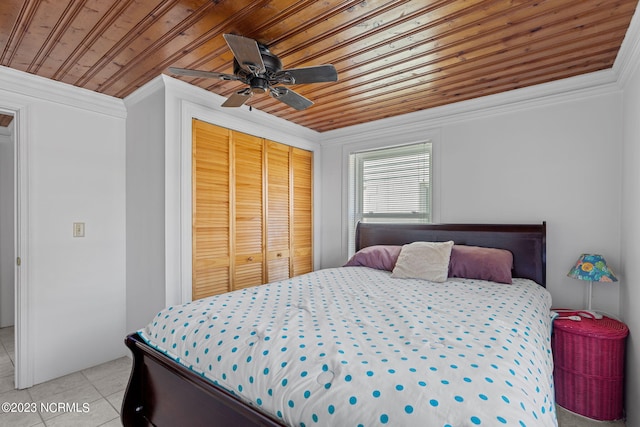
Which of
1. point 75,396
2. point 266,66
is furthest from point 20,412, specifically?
point 266,66

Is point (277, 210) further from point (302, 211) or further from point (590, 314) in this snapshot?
point (590, 314)

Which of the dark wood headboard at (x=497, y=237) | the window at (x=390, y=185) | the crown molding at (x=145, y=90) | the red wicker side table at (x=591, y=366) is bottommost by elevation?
the red wicker side table at (x=591, y=366)

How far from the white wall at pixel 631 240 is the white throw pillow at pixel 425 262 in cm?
110

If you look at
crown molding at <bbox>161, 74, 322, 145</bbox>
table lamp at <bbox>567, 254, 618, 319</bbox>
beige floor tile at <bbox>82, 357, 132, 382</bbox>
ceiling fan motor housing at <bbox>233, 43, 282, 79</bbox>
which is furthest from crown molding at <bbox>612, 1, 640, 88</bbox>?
beige floor tile at <bbox>82, 357, 132, 382</bbox>

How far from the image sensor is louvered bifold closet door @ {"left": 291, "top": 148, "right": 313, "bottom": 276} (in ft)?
12.4

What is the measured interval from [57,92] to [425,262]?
3.32 m

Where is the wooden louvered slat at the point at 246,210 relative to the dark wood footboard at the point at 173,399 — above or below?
above

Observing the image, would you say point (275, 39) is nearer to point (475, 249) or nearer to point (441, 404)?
point (441, 404)

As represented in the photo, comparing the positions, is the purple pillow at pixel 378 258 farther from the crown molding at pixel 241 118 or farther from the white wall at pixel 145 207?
the white wall at pixel 145 207

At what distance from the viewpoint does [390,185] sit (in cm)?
365

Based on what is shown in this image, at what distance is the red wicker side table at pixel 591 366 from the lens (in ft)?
6.61

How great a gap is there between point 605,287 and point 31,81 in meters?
4.65

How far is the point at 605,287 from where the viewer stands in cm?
240

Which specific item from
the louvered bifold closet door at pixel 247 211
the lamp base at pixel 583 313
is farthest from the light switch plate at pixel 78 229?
the lamp base at pixel 583 313
